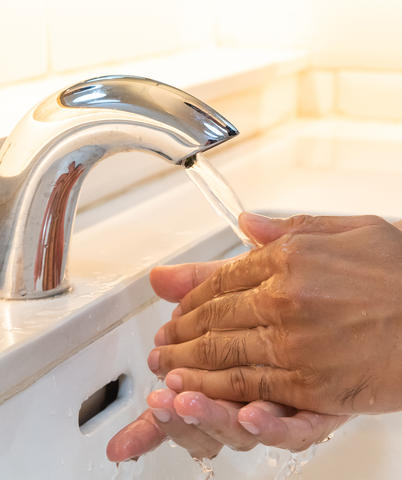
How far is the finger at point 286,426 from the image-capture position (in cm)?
36

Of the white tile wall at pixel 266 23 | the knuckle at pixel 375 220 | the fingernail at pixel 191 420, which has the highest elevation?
the white tile wall at pixel 266 23

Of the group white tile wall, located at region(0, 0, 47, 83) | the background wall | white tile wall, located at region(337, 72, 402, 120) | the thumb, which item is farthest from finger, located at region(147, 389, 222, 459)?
white tile wall, located at region(337, 72, 402, 120)

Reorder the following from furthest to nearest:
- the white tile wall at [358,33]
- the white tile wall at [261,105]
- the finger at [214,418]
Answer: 1. the white tile wall at [358,33]
2. the white tile wall at [261,105]
3. the finger at [214,418]

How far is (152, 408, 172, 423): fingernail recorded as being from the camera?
0.38 metres

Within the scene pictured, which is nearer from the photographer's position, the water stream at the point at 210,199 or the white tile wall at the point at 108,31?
the water stream at the point at 210,199

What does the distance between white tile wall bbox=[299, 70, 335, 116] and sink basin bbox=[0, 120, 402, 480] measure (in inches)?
9.1

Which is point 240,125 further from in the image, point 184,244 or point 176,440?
point 176,440

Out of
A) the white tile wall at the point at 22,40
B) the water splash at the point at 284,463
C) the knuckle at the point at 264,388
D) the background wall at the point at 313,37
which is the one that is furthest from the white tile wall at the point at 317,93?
the knuckle at the point at 264,388

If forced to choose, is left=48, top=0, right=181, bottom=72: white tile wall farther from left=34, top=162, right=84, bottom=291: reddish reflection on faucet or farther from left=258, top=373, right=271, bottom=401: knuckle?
left=258, top=373, right=271, bottom=401: knuckle

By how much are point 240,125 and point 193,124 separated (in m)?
0.52

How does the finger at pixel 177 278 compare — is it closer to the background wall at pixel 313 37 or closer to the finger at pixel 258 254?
the finger at pixel 258 254

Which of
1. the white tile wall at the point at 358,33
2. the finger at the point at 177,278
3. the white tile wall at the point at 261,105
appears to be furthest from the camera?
the white tile wall at the point at 358,33

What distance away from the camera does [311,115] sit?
1071mm

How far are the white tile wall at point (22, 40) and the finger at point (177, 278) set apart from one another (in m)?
0.31
